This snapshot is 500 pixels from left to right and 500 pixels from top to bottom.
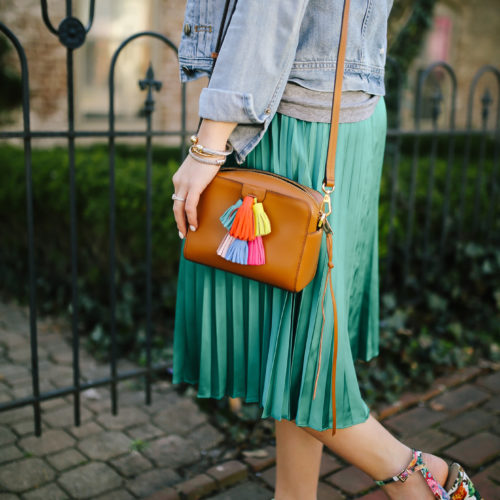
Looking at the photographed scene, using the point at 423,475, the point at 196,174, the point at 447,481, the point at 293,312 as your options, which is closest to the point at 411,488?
the point at 423,475

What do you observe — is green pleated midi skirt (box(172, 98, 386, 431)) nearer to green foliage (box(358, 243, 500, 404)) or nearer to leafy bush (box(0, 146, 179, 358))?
green foliage (box(358, 243, 500, 404))

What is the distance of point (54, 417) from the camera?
245 centimetres

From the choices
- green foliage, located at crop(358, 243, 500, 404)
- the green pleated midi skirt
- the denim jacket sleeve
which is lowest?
green foliage, located at crop(358, 243, 500, 404)

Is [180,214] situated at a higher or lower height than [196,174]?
lower

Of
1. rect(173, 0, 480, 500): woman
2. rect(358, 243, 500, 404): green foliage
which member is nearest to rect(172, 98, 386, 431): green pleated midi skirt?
rect(173, 0, 480, 500): woman

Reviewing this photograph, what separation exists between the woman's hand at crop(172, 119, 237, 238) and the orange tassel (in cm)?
11

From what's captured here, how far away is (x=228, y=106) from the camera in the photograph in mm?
1233

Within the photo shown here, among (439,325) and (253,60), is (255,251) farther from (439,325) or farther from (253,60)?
(439,325)

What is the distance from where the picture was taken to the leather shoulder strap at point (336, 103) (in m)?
1.29

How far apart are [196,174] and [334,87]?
368 millimetres

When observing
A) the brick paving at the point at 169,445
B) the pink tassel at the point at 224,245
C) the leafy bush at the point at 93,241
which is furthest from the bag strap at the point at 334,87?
the leafy bush at the point at 93,241

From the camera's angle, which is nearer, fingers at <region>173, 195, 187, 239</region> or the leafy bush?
fingers at <region>173, 195, 187, 239</region>

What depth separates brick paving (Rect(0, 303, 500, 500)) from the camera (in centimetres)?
201

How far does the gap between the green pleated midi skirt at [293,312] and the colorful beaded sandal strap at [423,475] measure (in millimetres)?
172
